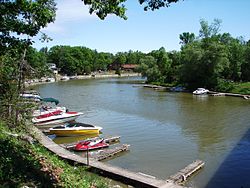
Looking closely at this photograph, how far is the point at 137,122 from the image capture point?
30.3m

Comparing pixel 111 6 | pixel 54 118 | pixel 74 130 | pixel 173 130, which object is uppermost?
pixel 111 6

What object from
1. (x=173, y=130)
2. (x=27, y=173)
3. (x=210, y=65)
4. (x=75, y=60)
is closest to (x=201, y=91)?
(x=210, y=65)

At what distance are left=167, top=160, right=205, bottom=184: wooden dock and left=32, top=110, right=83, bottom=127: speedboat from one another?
1511cm

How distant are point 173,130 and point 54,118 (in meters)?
10.0

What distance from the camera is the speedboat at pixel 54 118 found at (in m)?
28.1

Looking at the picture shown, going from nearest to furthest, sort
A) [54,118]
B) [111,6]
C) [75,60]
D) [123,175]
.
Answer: [111,6], [123,175], [54,118], [75,60]

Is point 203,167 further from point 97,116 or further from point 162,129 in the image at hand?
point 97,116

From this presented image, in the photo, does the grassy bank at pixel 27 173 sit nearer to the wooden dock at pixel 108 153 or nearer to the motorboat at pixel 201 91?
the wooden dock at pixel 108 153

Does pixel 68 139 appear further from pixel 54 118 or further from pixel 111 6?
pixel 111 6

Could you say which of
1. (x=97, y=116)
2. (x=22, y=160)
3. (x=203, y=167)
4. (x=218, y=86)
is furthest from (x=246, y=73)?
(x=22, y=160)

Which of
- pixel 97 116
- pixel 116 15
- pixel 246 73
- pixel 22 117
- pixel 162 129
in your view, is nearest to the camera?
pixel 116 15

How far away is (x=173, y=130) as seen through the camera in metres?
26.8

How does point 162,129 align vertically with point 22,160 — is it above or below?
below

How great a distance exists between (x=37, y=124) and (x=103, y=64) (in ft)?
369
